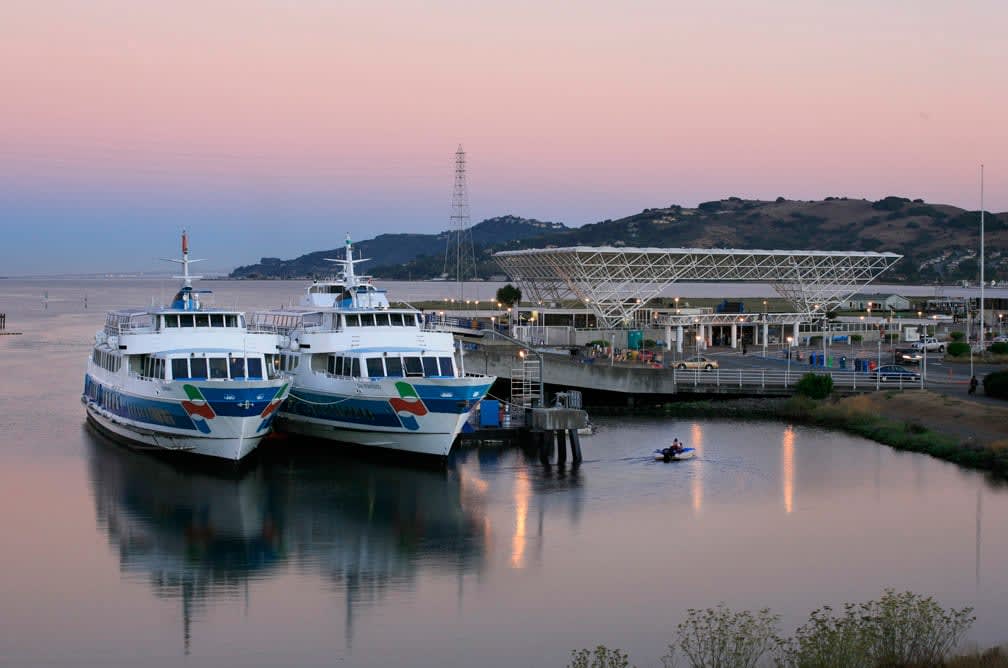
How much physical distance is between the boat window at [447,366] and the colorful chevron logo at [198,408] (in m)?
9.44

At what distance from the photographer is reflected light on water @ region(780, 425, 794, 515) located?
1517 inches

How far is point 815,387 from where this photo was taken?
57.1m

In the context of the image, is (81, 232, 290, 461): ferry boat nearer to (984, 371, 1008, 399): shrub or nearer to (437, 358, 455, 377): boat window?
(437, 358, 455, 377): boat window

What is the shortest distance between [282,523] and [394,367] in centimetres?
1199

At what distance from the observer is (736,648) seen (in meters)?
21.4

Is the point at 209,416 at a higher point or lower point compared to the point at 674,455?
higher

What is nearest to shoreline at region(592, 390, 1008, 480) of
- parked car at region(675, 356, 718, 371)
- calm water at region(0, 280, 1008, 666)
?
calm water at region(0, 280, 1008, 666)

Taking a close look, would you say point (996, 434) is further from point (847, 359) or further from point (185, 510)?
point (185, 510)

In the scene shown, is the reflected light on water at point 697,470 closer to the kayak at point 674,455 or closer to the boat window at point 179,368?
the kayak at point 674,455

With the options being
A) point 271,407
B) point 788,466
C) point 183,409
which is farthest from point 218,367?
point 788,466

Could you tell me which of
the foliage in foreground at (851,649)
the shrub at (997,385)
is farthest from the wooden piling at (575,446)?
the foliage in foreground at (851,649)

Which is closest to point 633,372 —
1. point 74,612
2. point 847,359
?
point 847,359

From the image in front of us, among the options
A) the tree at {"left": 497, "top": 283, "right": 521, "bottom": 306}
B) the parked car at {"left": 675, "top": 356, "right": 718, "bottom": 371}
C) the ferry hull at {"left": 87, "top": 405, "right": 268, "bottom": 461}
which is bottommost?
the ferry hull at {"left": 87, "top": 405, "right": 268, "bottom": 461}

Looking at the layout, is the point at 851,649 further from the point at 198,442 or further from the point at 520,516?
the point at 198,442
